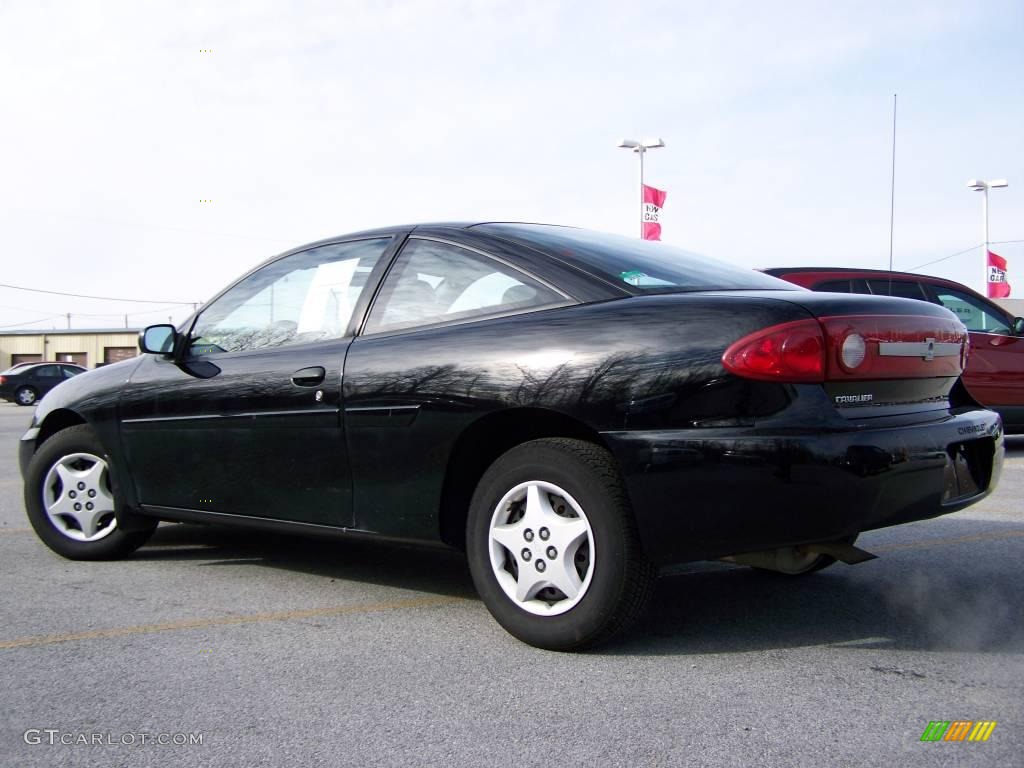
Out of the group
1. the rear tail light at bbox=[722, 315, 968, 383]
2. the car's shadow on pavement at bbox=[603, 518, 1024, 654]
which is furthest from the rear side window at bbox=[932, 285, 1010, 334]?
the rear tail light at bbox=[722, 315, 968, 383]

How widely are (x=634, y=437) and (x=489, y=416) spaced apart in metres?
0.56

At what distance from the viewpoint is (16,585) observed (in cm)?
446

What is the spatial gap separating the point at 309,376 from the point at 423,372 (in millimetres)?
560

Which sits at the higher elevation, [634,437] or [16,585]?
[634,437]

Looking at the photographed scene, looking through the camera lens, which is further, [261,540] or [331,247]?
[261,540]

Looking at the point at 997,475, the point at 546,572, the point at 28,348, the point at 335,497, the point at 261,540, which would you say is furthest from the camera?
the point at 28,348

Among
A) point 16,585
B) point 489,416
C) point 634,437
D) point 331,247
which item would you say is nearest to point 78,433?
point 16,585

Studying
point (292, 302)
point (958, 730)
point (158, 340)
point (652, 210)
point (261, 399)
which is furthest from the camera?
point (652, 210)

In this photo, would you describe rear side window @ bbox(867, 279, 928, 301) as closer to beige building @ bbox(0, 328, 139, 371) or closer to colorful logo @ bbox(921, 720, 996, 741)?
colorful logo @ bbox(921, 720, 996, 741)

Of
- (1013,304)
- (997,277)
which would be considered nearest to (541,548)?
(1013,304)

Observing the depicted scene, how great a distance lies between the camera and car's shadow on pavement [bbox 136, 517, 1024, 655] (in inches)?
Answer: 134

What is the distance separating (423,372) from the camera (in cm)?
357

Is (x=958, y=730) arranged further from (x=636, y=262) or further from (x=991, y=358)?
(x=991, y=358)

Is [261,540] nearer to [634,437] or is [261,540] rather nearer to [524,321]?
[524,321]
